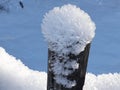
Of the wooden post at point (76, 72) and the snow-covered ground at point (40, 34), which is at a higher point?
the snow-covered ground at point (40, 34)

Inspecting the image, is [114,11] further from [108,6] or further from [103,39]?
[103,39]

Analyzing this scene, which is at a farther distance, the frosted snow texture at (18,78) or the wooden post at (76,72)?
the frosted snow texture at (18,78)

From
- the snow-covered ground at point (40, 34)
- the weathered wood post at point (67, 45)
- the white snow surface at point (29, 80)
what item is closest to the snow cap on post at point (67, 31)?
the weathered wood post at point (67, 45)

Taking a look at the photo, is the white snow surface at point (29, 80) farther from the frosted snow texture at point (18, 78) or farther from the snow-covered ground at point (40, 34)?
the snow-covered ground at point (40, 34)

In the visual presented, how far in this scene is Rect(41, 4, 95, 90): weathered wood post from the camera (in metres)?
1.48

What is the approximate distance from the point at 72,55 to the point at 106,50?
24.9 feet

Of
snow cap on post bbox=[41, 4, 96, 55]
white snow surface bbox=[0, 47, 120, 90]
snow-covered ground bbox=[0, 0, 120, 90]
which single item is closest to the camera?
snow cap on post bbox=[41, 4, 96, 55]

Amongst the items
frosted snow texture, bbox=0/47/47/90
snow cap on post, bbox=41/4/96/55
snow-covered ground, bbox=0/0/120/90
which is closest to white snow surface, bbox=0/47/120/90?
frosted snow texture, bbox=0/47/47/90

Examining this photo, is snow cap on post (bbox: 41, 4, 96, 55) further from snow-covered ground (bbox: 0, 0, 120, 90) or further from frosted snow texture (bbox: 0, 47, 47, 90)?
snow-covered ground (bbox: 0, 0, 120, 90)

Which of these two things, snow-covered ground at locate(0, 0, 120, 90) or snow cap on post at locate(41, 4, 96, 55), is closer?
snow cap on post at locate(41, 4, 96, 55)

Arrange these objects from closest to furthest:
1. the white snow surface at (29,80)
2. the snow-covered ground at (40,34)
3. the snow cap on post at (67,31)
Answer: the snow cap on post at (67,31), the white snow surface at (29,80), the snow-covered ground at (40,34)

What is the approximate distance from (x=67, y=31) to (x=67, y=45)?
0.17ft

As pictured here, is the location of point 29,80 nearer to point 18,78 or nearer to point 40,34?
point 18,78

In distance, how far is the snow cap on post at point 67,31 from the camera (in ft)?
4.84
